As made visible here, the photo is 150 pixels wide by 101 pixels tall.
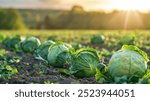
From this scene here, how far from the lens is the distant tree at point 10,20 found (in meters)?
50.7

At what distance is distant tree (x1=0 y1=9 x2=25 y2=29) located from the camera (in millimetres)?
50656

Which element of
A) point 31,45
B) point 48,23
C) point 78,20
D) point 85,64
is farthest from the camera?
point 48,23

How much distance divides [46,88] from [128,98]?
1190 mm

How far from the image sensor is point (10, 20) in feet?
169

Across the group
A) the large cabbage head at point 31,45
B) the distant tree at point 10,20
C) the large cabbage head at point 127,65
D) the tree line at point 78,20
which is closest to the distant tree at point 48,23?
the tree line at point 78,20

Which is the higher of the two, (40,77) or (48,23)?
(40,77)

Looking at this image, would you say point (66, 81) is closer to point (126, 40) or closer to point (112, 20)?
point (126, 40)

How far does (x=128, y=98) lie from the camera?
589 cm

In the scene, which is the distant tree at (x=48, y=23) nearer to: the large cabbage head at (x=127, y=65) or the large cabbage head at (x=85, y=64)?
the large cabbage head at (x=85, y=64)

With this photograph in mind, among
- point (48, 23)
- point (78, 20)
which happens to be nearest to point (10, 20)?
point (48, 23)

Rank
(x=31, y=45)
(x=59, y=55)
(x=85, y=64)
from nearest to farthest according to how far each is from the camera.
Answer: (x=85, y=64)
(x=59, y=55)
(x=31, y=45)

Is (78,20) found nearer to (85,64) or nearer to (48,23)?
(48,23)

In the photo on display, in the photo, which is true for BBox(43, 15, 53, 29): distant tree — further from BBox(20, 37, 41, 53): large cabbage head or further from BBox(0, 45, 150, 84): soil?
BBox(0, 45, 150, 84): soil

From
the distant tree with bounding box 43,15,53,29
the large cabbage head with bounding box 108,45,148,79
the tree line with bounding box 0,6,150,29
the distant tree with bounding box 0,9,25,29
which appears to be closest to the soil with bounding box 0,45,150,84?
the large cabbage head with bounding box 108,45,148,79
